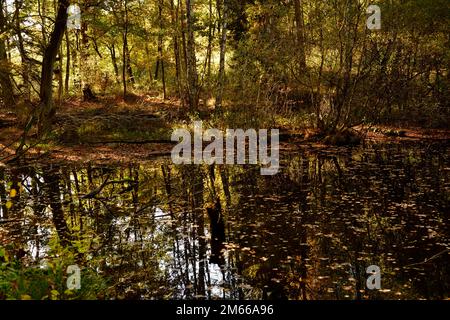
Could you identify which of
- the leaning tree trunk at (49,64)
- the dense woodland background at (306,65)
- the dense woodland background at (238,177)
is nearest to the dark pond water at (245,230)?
the dense woodland background at (238,177)

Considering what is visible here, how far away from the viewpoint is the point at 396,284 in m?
5.83

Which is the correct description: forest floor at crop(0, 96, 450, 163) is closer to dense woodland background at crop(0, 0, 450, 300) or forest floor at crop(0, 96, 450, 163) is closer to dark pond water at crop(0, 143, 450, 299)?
dense woodland background at crop(0, 0, 450, 300)

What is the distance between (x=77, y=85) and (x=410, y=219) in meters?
21.9

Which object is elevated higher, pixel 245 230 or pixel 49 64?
pixel 49 64

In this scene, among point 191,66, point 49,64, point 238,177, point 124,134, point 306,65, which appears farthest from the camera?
point 191,66

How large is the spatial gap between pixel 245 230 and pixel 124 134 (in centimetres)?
1159

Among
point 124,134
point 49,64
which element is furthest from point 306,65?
point 49,64

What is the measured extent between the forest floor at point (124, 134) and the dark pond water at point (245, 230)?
2555mm

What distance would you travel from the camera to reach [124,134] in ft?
59.9

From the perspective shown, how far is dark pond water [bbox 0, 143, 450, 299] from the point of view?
599 centimetres

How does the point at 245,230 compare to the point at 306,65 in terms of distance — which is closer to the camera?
the point at 245,230

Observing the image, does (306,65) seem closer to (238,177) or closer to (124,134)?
(238,177)
